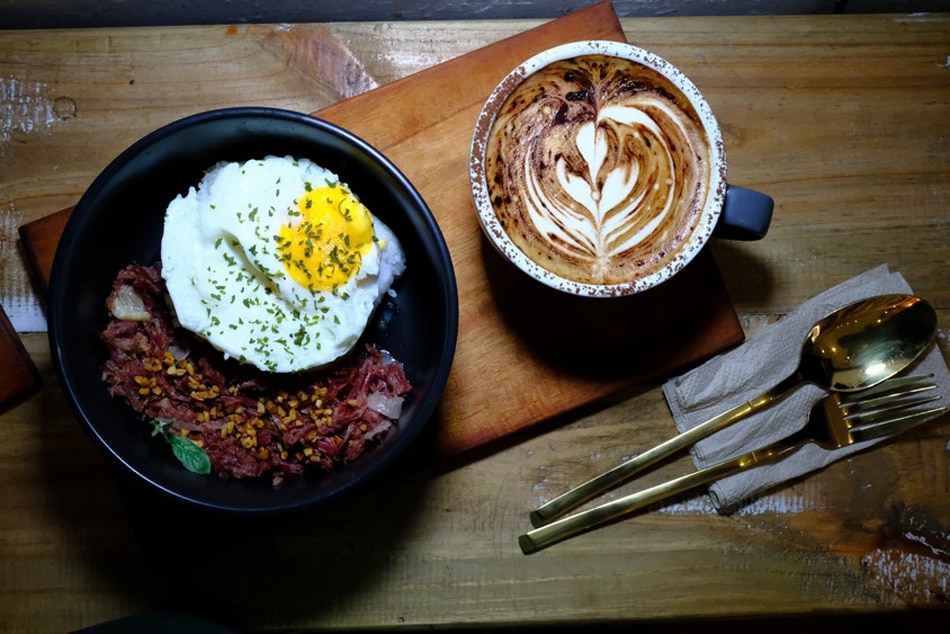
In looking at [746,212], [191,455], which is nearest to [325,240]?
[191,455]

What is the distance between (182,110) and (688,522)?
1.57 m

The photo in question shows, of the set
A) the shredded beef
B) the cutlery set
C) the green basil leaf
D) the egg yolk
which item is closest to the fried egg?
the egg yolk

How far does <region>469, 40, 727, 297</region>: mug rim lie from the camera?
5.59 ft

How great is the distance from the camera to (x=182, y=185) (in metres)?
1.82

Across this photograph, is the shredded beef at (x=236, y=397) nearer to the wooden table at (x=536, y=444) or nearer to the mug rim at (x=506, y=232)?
the wooden table at (x=536, y=444)

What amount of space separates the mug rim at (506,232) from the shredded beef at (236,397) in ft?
1.24

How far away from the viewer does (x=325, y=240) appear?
1657mm

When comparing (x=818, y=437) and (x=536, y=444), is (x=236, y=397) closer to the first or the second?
(x=536, y=444)

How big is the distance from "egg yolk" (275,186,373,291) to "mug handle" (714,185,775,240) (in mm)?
752

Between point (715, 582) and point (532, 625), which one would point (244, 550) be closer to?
point (532, 625)

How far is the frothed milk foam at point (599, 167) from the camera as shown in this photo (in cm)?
175

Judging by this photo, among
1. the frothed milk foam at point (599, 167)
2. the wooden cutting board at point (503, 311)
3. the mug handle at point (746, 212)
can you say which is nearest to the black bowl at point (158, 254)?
the wooden cutting board at point (503, 311)

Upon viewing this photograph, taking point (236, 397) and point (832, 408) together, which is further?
point (832, 408)

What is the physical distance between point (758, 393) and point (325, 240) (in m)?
1.07
